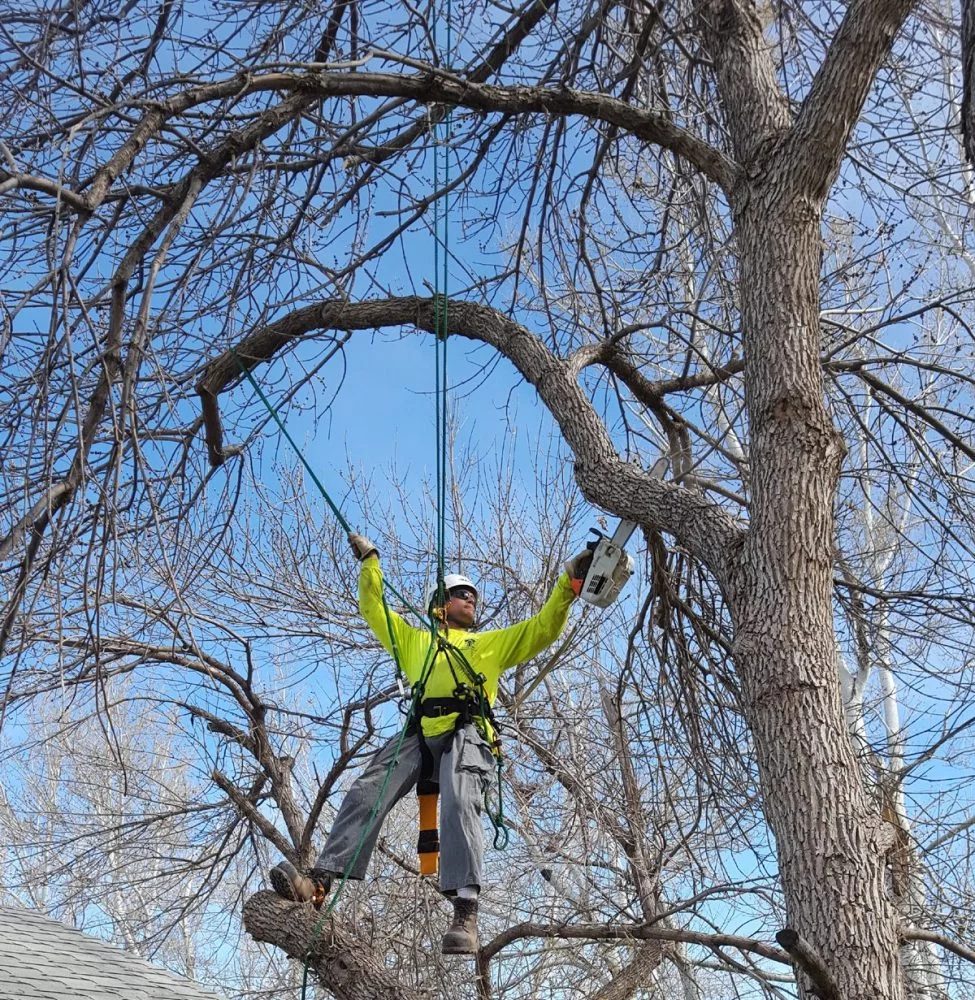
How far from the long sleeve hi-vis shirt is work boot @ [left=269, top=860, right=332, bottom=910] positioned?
107 centimetres

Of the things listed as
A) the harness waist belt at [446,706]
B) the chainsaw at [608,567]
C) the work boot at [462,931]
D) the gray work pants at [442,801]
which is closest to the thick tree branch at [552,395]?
the chainsaw at [608,567]

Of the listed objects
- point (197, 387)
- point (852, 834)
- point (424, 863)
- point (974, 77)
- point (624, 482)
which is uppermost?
point (197, 387)

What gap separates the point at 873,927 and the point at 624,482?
1.90 m

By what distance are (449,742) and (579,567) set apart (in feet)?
3.21

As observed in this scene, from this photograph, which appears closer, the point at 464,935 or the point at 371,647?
the point at 464,935

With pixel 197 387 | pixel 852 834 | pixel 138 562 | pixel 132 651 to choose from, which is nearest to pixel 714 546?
pixel 852 834

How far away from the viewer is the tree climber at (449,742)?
4977mm

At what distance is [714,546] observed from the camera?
447 centimetres

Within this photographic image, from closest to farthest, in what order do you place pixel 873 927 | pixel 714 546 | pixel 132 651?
pixel 873 927
pixel 714 546
pixel 132 651

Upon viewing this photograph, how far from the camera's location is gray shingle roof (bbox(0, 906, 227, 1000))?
7.82 meters

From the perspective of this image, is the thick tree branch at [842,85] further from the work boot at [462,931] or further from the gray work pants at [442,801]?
the work boot at [462,931]

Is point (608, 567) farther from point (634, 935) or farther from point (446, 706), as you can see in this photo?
point (634, 935)

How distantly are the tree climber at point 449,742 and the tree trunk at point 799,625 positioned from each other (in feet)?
3.60

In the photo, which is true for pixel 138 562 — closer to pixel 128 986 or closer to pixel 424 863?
pixel 424 863
